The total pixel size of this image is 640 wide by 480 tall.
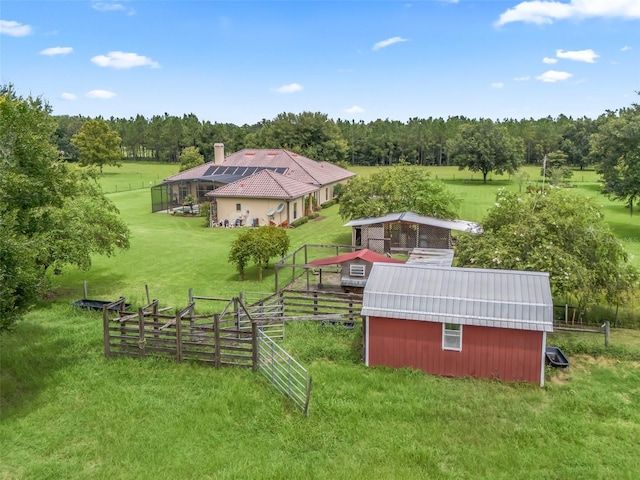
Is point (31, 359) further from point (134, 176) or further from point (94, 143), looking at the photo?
point (94, 143)

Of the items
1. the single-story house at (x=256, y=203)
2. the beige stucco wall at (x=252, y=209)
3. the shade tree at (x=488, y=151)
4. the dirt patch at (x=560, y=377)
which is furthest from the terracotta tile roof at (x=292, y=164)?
the dirt patch at (x=560, y=377)

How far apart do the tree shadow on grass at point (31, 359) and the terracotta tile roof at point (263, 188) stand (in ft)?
71.6

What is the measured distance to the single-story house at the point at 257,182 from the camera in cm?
3956

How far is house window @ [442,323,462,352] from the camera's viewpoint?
13883 mm

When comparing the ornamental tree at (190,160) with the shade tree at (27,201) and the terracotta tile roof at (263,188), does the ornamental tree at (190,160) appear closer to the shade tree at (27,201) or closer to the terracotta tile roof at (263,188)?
the terracotta tile roof at (263,188)

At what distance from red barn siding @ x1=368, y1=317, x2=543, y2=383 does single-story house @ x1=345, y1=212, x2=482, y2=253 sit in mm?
13134

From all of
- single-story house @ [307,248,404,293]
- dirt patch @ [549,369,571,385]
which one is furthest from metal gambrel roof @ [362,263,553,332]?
single-story house @ [307,248,404,293]

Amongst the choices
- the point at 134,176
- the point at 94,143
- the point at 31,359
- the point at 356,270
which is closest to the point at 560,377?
the point at 356,270

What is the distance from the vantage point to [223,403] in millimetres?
12086

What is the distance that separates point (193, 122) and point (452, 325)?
351ft

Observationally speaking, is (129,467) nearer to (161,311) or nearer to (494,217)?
(161,311)

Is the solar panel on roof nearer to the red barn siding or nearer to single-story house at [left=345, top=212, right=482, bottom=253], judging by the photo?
single-story house at [left=345, top=212, right=482, bottom=253]

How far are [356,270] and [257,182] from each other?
73.0ft

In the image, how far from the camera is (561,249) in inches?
704
